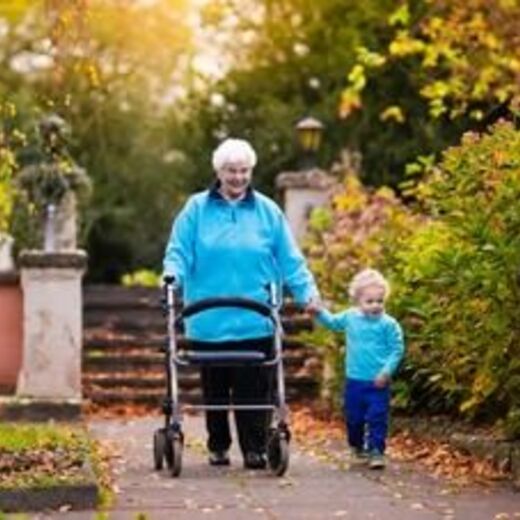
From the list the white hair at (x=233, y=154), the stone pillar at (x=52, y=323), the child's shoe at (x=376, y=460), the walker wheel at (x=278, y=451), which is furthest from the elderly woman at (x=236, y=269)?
the stone pillar at (x=52, y=323)

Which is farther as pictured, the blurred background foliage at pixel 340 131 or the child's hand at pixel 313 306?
the blurred background foliage at pixel 340 131

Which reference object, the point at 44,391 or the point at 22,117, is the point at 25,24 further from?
the point at 44,391

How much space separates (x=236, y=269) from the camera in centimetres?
936

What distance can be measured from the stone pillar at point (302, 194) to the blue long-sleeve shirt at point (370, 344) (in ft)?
35.7

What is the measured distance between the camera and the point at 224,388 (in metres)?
9.55

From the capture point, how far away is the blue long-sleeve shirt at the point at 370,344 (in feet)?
32.4

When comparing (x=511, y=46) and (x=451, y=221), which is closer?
(x=451, y=221)

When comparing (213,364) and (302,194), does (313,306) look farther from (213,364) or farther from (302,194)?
(302,194)

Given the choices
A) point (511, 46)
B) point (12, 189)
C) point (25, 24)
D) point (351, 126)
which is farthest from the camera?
point (25, 24)

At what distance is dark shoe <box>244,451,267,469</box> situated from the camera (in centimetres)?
930

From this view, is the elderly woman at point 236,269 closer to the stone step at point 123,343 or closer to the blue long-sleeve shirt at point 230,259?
the blue long-sleeve shirt at point 230,259

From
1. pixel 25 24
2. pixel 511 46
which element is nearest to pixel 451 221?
pixel 511 46

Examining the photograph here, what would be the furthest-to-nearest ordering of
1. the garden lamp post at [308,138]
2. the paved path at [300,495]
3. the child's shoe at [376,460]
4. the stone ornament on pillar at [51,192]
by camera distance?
the garden lamp post at [308,138] < the stone ornament on pillar at [51,192] < the child's shoe at [376,460] < the paved path at [300,495]

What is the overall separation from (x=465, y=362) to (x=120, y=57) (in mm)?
30153
